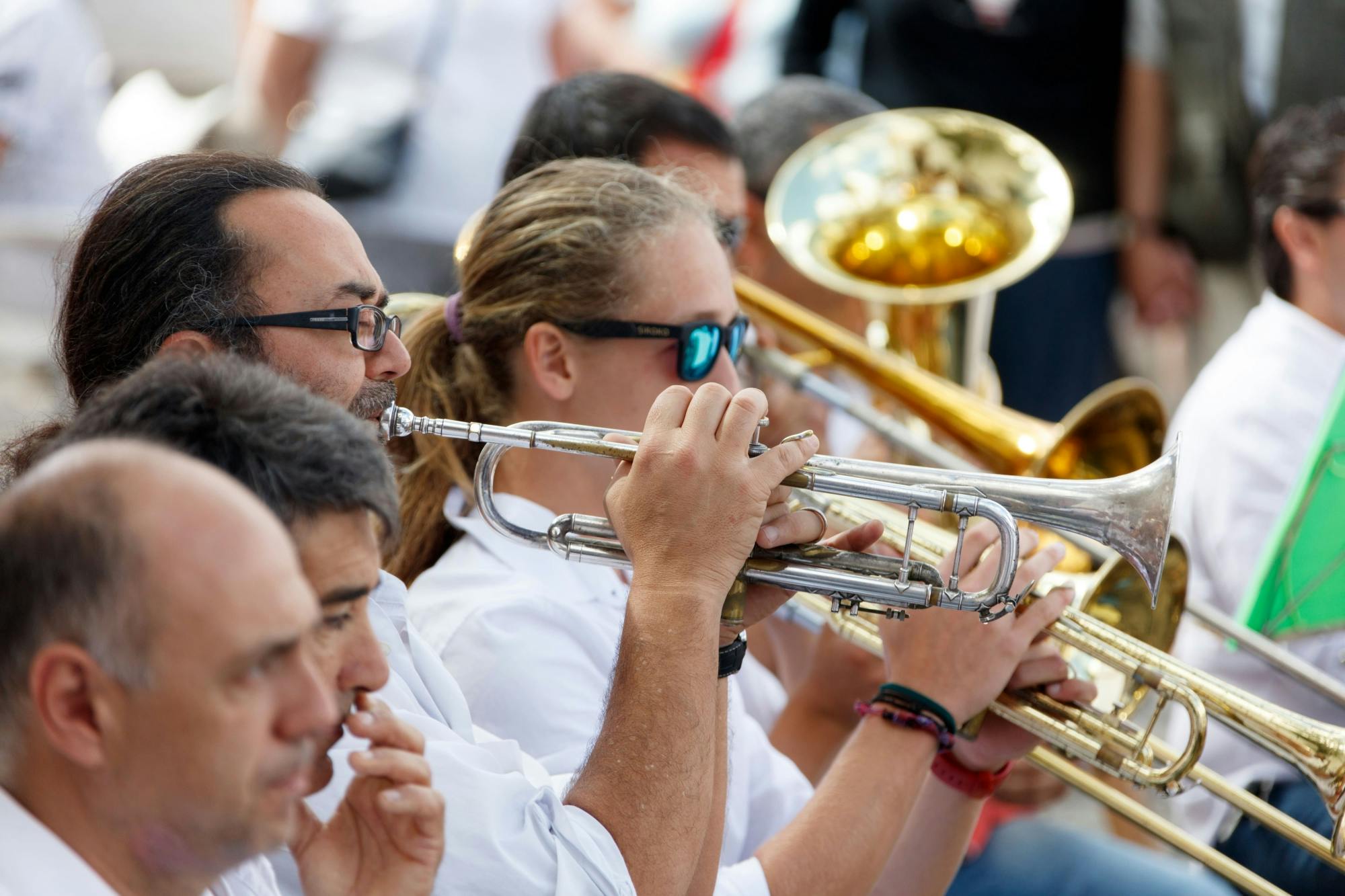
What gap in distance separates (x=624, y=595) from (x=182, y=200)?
90 cm

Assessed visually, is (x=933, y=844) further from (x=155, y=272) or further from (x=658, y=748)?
(x=155, y=272)

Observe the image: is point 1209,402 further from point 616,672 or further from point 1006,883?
point 616,672

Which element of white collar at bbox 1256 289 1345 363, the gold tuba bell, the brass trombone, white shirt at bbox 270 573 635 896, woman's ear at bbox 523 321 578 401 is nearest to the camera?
white shirt at bbox 270 573 635 896

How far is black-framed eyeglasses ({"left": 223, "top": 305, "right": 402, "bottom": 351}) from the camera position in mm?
1839

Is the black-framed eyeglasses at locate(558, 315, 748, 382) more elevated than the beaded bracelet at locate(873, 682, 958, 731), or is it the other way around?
the black-framed eyeglasses at locate(558, 315, 748, 382)

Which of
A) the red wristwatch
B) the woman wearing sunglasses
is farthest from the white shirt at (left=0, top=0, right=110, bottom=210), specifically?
the red wristwatch

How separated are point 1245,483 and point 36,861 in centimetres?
272

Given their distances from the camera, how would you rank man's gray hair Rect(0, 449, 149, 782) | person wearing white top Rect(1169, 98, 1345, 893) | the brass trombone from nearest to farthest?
man's gray hair Rect(0, 449, 149, 782)
the brass trombone
person wearing white top Rect(1169, 98, 1345, 893)

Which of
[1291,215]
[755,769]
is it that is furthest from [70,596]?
[1291,215]

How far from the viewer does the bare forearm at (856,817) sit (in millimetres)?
1995

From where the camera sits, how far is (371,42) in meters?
4.80

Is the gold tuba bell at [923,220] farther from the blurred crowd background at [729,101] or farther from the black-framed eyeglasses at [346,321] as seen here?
the black-framed eyeglasses at [346,321]

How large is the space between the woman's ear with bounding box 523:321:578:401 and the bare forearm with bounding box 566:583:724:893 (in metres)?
0.72

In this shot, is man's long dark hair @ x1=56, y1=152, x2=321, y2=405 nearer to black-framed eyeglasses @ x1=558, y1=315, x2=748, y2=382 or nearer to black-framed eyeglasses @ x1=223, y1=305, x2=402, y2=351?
black-framed eyeglasses @ x1=223, y1=305, x2=402, y2=351
